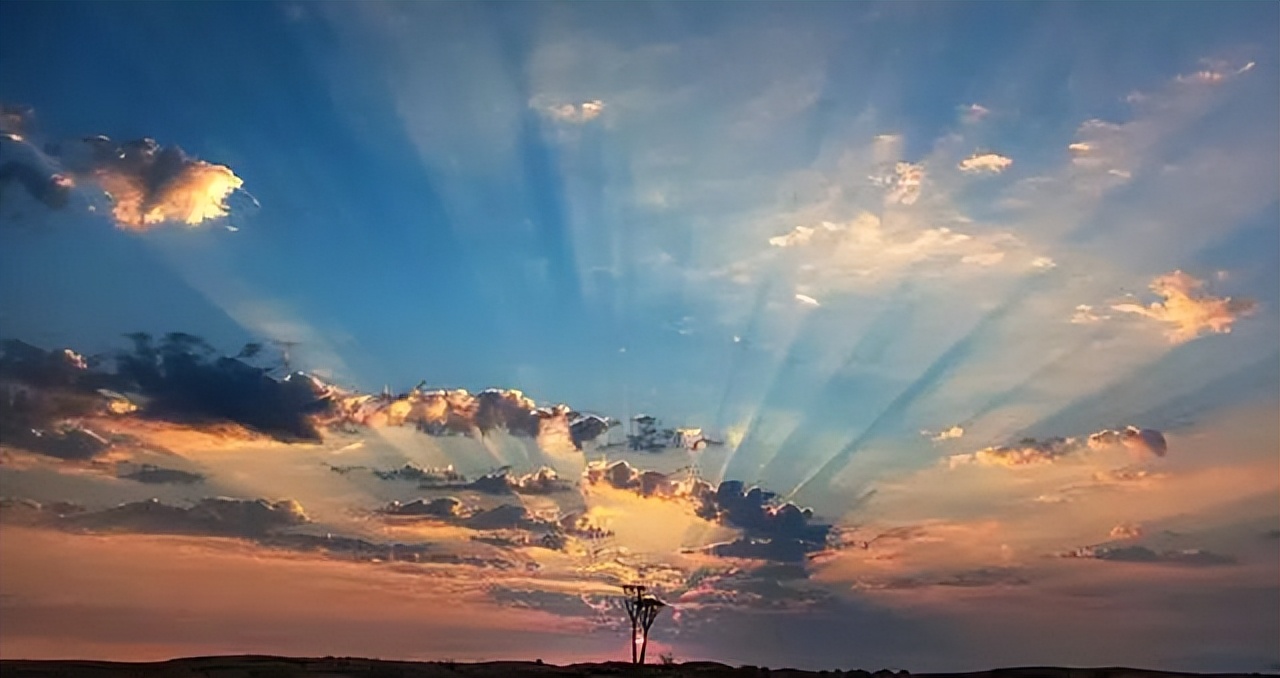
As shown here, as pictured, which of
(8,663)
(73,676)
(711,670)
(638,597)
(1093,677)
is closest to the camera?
(73,676)

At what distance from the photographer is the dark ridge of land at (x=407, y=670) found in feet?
273

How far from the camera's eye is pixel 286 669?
87.1m

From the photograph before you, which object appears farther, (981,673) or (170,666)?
(981,673)

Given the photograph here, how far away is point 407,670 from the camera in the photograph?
313 ft

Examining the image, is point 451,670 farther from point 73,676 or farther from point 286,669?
point 73,676

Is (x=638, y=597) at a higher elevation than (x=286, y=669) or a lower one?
higher

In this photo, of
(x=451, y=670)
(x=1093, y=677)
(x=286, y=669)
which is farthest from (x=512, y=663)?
(x=1093, y=677)

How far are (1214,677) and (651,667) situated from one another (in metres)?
44.3

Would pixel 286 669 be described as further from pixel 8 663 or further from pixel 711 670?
pixel 711 670

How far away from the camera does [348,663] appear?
318ft

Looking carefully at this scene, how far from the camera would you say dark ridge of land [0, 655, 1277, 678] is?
83125mm

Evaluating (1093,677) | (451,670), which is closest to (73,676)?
(451,670)

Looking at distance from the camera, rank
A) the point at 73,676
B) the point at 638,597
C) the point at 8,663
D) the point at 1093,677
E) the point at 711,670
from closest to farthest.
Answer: the point at 73,676 < the point at 8,663 < the point at 1093,677 < the point at 711,670 < the point at 638,597

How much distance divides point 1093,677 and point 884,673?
17.3 metres
